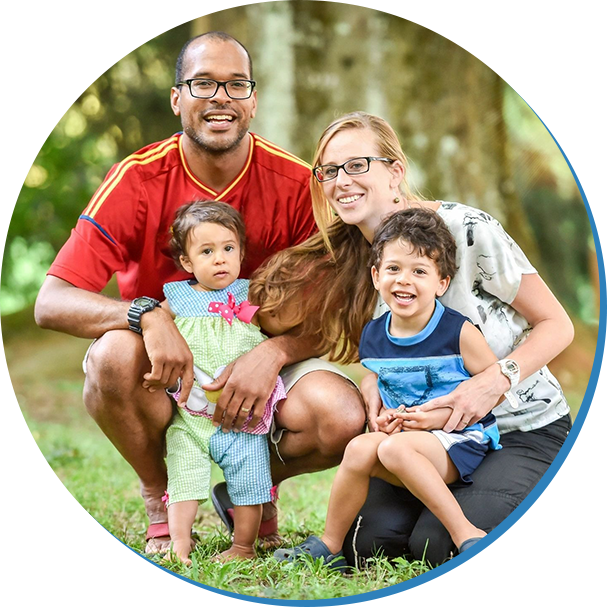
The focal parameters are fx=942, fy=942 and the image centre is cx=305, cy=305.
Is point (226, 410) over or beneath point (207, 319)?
beneath

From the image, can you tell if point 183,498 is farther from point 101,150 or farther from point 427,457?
point 101,150

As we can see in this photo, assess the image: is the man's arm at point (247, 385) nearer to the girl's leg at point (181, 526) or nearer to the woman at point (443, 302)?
the woman at point (443, 302)

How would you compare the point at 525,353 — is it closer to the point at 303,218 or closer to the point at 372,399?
the point at 372,399

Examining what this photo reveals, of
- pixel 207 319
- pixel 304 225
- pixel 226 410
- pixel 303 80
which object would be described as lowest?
pixel 226 410

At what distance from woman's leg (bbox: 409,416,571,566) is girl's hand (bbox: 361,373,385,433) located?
34 cm

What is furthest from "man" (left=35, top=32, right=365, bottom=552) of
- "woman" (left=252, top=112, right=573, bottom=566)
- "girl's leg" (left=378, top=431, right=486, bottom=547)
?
"girl's leg" (left=378, top=431, right=486, bottom=547)

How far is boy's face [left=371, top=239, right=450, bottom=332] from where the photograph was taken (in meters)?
3.01

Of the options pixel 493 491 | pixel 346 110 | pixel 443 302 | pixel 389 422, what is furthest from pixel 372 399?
pixel 346 110

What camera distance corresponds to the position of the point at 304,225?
128 inches

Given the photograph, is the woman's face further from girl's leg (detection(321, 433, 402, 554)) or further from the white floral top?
girl's leg (detection(321, 433, 402, 554))

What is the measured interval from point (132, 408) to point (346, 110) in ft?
4.19

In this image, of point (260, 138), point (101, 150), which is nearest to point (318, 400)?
point (260, 138)

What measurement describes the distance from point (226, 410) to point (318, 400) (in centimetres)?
31

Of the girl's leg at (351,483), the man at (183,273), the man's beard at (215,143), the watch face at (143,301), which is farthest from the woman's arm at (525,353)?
the man's beard at (215,143)
